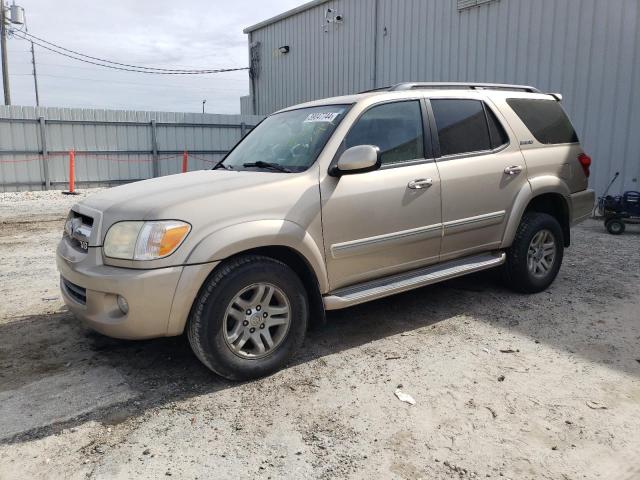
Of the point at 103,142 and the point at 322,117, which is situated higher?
the point at 103,142

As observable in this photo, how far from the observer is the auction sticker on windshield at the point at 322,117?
3.89 meters

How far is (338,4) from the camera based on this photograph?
1584cm

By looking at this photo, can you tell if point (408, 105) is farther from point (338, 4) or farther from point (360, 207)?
point (338, 4)

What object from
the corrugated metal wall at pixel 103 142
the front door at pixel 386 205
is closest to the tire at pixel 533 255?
the front door at pixel 386 205

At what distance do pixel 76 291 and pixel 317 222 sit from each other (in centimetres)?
162

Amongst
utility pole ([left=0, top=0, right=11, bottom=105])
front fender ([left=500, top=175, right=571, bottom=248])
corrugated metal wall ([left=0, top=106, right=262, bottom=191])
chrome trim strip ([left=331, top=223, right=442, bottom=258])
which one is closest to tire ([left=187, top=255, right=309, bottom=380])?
chrome trim strip ([left=331, top=223, right=442, bottom=258])

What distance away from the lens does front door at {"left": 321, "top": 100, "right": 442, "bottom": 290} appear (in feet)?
11.8

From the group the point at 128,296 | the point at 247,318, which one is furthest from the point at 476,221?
the point at 128,296

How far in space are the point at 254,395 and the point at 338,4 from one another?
591 inches

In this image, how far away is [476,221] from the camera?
4.39m

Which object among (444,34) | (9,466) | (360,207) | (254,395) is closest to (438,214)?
(360,207)

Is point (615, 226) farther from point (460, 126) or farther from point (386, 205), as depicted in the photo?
point (386, 205)

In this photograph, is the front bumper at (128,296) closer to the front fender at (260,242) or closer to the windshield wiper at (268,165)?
the front fender at (260,242)

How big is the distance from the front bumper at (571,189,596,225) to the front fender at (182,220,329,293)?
3.06 m
